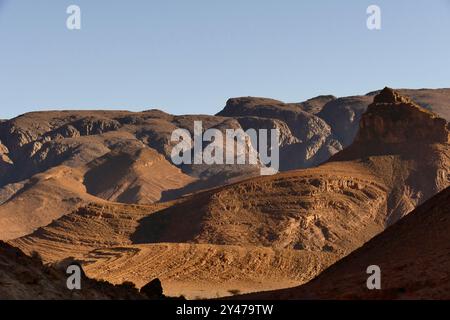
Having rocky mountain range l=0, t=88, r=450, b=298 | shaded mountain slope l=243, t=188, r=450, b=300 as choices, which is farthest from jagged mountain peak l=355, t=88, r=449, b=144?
shaded mountain slope l=243, t=188, r=450, b=300

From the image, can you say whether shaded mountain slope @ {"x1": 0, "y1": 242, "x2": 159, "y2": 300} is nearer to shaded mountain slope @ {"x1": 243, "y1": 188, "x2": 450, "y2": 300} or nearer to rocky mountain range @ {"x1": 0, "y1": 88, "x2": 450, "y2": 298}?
shaded mountain slope @ {"x1": 243, "y1": 188, "x2": 450, "y2": 300}

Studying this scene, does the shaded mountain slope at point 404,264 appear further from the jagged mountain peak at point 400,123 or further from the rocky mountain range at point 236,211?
the jagged mountain peak at point 400,123

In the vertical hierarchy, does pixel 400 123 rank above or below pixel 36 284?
below

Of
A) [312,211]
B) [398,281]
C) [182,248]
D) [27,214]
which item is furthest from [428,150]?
[398,281]

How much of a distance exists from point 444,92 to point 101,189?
268 ft

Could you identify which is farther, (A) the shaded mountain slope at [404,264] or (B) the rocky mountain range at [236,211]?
(B) the rocky mountain range at [236,211]

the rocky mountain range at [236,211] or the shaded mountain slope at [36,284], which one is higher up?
the shaded mountain slope at [36,284]
